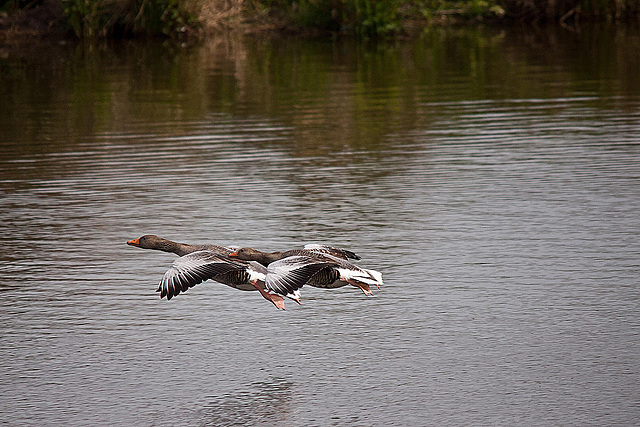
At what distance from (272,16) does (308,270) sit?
40512 millimetres

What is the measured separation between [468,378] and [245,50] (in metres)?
30.2

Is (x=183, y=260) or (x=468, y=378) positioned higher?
(x=183, y=260)

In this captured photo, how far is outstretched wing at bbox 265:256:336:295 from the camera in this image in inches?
253

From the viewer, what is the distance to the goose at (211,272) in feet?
21.5

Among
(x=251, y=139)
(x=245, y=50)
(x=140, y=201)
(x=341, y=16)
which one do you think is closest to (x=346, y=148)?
(x=251, y=139)

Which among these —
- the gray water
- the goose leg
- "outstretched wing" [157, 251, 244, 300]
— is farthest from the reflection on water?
"outstretched wing" [157, 251, 244, 300]

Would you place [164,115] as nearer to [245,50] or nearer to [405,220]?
[405,220]

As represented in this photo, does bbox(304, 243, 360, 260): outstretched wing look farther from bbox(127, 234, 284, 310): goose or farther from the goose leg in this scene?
the goose leg

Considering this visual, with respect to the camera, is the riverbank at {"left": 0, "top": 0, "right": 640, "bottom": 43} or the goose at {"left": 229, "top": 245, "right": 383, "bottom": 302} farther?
the riverbank at {"left": 0, "top": 0, "right": 640, "bottom": 43}

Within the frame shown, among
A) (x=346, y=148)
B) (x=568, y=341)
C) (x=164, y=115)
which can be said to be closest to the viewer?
(x=568, y=341)

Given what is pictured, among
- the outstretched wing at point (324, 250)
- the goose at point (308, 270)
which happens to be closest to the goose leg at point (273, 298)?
the goose at point (308, 270)

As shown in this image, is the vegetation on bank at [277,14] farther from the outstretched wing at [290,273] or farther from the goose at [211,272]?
the outstretched wing at [290,273]

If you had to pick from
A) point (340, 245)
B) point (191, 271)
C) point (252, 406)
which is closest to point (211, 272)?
point (191, 271)

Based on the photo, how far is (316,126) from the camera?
16.8 meters
